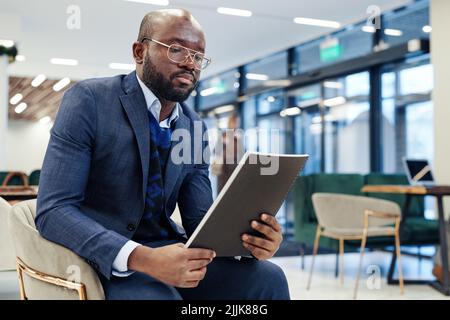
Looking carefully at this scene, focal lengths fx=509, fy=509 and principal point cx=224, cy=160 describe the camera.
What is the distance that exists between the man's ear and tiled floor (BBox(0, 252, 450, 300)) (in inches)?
96.6

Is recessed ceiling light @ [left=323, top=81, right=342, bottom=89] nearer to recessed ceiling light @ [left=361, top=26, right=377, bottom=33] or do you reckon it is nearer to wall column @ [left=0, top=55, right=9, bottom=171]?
recessed ceiling light @ [left=361, top=26, right=377, bottom=33]

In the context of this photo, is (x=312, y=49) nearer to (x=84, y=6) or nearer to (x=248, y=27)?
(x=248, y=27)

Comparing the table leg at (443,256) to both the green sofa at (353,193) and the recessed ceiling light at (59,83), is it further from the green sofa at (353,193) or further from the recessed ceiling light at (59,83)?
the recessed ceiling light at (59,83)

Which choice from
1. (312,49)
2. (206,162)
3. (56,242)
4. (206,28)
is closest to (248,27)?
(206,28)

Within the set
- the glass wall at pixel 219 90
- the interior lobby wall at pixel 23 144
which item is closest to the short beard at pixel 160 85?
the glass wall at pixel 219 90

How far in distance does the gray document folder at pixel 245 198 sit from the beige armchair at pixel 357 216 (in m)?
2.56

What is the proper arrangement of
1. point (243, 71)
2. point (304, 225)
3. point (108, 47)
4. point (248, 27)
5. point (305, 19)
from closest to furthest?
1. point (304, 225)
2. point (305, 19)
3. point (248, 27)
4. point (108, 47)
5. point (243, 71)

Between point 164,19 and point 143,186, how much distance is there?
40cm

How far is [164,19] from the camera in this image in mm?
1202

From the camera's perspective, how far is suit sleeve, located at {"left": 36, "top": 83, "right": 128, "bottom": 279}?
101cm

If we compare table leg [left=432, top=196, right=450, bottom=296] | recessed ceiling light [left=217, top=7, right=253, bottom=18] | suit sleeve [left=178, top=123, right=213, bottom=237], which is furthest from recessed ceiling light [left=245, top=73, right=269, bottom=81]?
suit sleeve [left=178, top=123, right=213, bottom=237]

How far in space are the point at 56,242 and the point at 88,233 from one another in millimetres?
73

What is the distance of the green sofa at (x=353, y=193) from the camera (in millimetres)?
3975

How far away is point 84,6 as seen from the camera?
5250mm
